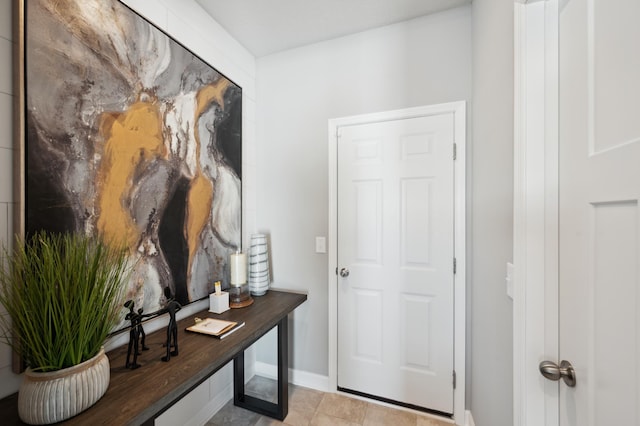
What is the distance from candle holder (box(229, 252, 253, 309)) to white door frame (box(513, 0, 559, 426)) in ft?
4.65

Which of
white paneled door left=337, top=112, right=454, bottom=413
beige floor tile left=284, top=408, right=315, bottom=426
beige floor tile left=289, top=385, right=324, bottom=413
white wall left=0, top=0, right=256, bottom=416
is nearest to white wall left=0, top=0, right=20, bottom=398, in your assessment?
white wall left=0, top=0, right=256, bottom=416

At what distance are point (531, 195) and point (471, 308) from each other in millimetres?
1060

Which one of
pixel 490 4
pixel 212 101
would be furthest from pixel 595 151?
pixel 212 101

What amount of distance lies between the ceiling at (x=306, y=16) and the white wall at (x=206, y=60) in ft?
0.41

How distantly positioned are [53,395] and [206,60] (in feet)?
5.95

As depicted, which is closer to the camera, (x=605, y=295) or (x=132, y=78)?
(x=605, y=295)

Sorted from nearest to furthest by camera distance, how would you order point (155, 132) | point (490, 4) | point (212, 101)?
point (490, 4)
point (155, 132)
point (212, 101)

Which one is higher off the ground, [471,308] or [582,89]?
[582,89]

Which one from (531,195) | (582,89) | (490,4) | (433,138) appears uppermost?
(490,4)

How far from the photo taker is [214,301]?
1.52 metres

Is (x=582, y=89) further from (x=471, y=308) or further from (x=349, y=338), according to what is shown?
(x=349, y=338)

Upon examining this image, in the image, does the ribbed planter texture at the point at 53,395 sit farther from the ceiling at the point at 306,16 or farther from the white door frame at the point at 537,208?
the ceiling at the point at 306,16

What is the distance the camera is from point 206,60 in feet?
5.46

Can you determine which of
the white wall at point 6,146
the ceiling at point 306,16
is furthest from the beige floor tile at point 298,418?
the ceiling at point 306,16
